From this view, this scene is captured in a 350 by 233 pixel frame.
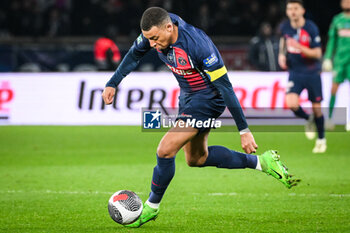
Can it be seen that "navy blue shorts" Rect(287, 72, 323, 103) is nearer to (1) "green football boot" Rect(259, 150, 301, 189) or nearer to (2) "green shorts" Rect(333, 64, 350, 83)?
(2) "green shorts" Rect(333, 64, 350, 83)

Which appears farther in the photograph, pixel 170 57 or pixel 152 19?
pixel 170 57

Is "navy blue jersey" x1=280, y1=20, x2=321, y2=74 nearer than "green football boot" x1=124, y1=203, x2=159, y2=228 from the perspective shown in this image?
No

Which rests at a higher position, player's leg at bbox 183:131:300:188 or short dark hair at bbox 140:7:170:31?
short dark hair at bbox 140:7:170:31

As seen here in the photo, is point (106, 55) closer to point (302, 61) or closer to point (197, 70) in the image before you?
point (302, 61)

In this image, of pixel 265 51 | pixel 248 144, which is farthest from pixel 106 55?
pixel 248 144

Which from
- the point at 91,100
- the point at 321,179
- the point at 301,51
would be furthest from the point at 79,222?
the point at 91,100

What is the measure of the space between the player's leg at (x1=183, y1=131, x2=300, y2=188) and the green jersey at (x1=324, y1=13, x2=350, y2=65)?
6.15 meters

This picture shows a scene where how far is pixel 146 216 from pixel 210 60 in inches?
59.0

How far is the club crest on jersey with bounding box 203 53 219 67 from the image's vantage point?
573cm

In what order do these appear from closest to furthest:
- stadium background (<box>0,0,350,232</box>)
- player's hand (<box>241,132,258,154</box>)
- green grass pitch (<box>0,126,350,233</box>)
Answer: player's hand (<box>241,132,258,154</box>), green grass pitch (<box>0,126,350,233</box>), stadium background (<box>0,0,350,232</box>)

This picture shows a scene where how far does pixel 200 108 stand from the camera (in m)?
6.23

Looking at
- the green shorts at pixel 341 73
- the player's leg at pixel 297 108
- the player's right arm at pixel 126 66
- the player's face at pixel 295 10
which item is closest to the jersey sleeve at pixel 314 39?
the player's face at pixel 295 10

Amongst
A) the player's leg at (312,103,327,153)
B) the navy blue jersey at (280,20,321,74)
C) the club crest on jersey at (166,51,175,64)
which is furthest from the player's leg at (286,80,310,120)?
the club crest on jersey at (166,51,175,64)

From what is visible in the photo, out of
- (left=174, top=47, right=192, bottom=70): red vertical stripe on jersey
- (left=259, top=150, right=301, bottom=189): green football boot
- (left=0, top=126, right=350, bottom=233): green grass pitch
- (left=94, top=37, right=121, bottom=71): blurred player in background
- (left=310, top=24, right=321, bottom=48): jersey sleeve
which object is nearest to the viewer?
(left=174, top=47, right=192, bottom=70): red vertical stripe on jersey
